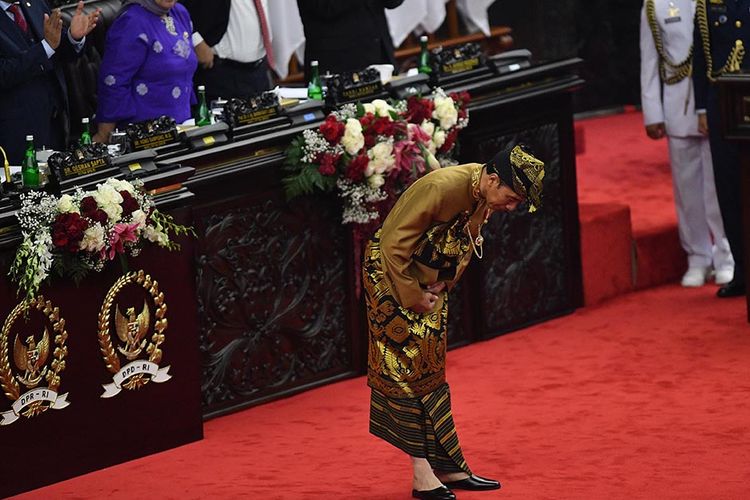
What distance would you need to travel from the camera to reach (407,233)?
4.79 m

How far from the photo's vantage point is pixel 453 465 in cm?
512

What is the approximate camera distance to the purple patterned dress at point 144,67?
21.5 feet

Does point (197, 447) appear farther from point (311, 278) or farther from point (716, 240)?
point (716, 240)

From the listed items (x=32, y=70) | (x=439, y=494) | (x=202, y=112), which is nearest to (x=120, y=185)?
(x=202, y=112)

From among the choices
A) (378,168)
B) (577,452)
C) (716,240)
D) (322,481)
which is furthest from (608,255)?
(322,481)

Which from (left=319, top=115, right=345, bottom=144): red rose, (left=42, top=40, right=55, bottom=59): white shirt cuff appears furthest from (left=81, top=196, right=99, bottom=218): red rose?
(left=42, top=40, right=55, bottom=59): white shirt cuff

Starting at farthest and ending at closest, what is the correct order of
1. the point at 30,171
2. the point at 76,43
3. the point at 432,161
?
1. the point at 76,43
2. the point at 432,161
3. the point at 30,171

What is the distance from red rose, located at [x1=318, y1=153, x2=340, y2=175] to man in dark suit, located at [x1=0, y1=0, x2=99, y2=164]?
1169 millimetres

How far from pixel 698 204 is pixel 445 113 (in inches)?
67.8

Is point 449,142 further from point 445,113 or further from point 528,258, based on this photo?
point 528,258

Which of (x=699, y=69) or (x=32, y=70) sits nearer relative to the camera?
(x=32, y=70)

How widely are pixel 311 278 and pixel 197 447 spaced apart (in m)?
0.90

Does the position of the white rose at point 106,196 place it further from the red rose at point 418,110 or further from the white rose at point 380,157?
the red rose at point 418,110

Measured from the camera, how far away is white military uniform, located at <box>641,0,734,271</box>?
7.43 m
